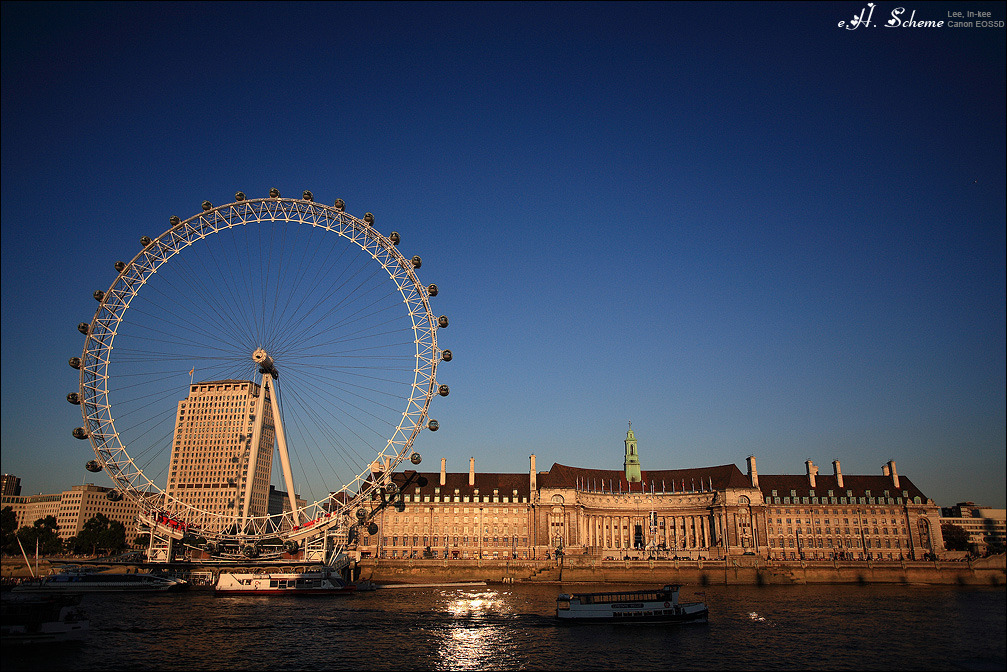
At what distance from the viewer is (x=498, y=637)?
185 ft

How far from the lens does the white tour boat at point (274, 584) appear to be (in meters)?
89.0

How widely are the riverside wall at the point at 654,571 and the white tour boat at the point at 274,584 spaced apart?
23375mm

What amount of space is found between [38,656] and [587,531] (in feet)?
368

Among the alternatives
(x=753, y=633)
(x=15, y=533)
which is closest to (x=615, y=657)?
(x=753, y=633)

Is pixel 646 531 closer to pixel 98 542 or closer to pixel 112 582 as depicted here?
pixel 112 582

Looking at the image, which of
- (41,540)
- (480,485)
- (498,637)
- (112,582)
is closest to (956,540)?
(480,485)

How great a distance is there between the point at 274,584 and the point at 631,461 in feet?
306

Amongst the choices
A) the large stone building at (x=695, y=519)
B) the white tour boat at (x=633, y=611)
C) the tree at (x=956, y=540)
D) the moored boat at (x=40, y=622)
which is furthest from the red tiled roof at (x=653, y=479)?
the moored boat at (x=40, y=622)

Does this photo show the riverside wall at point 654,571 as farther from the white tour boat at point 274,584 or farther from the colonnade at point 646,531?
the colonnade at point 646,531

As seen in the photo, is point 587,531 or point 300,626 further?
point 587,531

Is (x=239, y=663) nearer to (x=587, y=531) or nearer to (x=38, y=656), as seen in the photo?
(x=38, y=656)

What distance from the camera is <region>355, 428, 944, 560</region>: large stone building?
5453 inches

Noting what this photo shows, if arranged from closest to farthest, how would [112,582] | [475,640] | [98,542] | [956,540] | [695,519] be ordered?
[475,640] → [112,582] → [98,542] → [695,519] → [956,540]

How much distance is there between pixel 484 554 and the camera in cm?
13825
